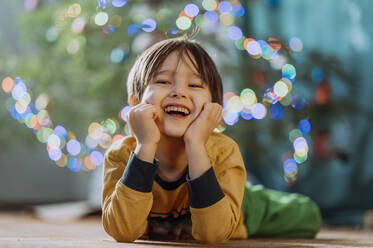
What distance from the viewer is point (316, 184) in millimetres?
2320

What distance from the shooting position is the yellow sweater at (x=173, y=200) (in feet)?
2.72

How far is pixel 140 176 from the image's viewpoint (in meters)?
0.83

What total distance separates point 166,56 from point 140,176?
256mm

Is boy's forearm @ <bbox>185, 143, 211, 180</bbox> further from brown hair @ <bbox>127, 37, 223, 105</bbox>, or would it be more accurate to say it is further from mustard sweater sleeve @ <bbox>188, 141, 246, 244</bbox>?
brown hair @ <bbox>127, 37, 223, 105</bbox>

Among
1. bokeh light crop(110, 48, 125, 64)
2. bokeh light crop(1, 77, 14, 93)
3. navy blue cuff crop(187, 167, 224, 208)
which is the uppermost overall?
bokeh light crop(110, 48, 125, 64)

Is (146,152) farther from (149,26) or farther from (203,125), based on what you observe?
(149,26)

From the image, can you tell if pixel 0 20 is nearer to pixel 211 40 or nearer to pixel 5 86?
pixel 5 86

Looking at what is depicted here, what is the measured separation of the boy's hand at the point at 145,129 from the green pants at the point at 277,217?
479 mm

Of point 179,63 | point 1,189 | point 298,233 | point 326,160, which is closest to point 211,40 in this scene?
point 326,160

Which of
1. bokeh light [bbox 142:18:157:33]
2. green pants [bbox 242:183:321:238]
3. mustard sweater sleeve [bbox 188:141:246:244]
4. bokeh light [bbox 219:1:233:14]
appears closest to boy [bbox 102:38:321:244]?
mustard sweater sleeve [bbox 188:141:246:244]

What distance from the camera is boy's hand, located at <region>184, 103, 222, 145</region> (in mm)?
869

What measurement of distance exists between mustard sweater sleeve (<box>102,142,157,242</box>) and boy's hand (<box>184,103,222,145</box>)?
3.5 inches

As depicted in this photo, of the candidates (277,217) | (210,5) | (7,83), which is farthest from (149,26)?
(7,83)

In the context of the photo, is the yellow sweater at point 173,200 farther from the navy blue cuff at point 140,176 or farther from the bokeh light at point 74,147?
the bokeh light at point 74,147
